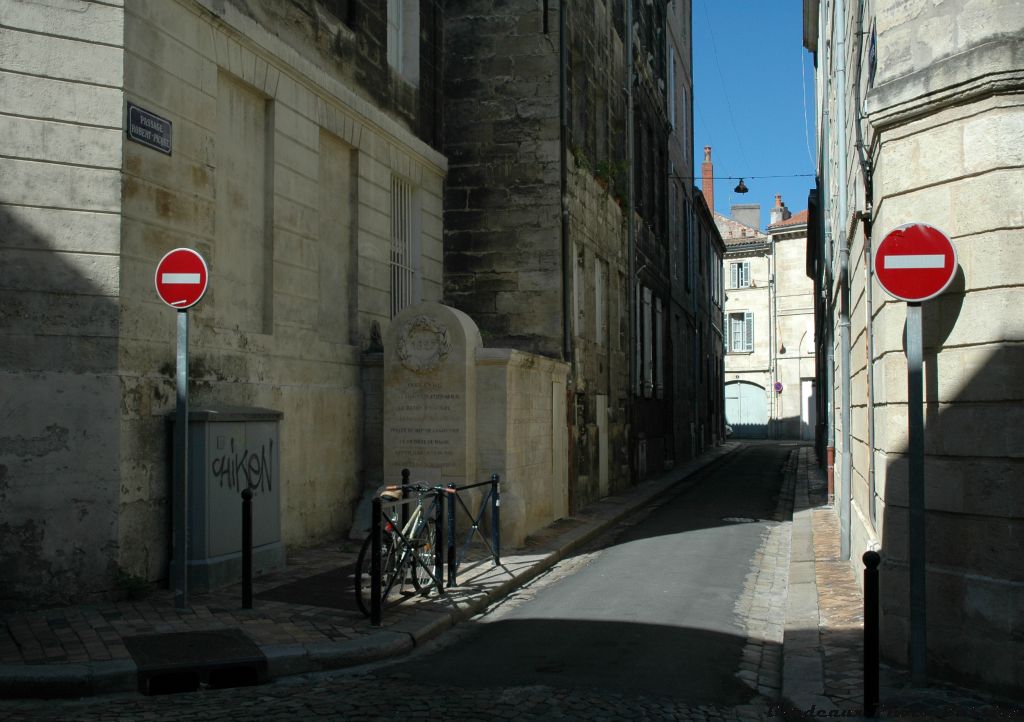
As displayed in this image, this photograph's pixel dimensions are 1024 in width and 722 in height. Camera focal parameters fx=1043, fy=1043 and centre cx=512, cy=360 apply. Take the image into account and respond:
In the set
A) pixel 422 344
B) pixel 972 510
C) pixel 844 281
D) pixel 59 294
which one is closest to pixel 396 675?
pixel 972 510

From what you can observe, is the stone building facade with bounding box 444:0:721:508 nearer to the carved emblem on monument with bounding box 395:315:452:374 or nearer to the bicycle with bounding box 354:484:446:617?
the carved emblem on monument with bounding box 395:315:452:374

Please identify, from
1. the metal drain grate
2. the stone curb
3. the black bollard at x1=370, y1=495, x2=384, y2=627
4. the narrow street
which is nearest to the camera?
the narrow street

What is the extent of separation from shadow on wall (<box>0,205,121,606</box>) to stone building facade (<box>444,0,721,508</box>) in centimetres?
733

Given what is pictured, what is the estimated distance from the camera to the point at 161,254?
8.48 metres

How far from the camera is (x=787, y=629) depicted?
7496mm

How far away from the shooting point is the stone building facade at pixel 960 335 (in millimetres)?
5680

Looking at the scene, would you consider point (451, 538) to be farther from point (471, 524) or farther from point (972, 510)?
point (972, 510)

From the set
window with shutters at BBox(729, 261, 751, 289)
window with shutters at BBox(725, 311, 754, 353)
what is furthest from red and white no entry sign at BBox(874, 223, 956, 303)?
window with shutters at BBox(729, 261, 751, 289)

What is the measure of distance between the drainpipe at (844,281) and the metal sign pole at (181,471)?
21.1 feet


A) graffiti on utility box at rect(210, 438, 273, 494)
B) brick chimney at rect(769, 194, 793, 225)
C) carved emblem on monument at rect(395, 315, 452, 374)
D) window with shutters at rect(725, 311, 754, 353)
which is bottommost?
graffiti on utility box at rect(210, 438, 273, 494)

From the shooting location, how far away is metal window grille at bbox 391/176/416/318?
521 inches

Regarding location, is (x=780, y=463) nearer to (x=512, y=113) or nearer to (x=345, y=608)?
(x=512, y=113)

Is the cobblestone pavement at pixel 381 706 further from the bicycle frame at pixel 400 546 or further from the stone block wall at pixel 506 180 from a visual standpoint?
the stone block wall at pixel 506 180

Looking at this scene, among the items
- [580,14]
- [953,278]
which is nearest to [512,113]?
[580,14]
